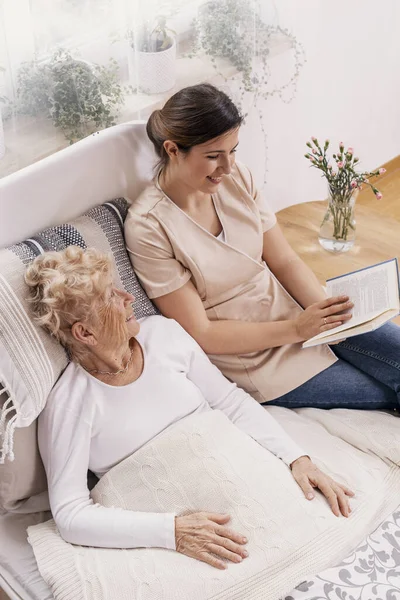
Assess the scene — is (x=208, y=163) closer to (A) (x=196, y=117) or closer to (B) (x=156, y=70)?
(A) (x=196, y=117)

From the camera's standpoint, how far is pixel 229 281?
196 cm

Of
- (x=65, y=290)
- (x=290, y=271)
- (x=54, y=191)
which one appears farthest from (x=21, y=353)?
(x=290, y=271)

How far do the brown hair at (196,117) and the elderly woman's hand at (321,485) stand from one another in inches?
29.2

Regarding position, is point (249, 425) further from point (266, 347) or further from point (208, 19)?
point (208, 19)

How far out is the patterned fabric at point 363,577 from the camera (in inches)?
58.4

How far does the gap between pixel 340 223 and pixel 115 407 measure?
3.53 ft

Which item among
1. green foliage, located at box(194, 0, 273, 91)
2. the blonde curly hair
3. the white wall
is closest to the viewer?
the blonde curly hair

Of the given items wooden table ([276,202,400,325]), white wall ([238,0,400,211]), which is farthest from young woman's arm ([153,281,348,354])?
white wall ([238,0,400,211])

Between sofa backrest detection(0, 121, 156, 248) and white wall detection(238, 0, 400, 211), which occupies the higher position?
sofa backrest detection(0, 121, 156, 248)

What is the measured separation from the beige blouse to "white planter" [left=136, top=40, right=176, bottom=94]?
1.90 feet

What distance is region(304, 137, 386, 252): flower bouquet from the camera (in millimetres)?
2391

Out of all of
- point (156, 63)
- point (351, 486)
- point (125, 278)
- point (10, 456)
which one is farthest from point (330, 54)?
point (10, 456)

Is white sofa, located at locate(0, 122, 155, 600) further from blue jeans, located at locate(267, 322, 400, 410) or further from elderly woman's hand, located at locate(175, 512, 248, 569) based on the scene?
blue jeans, located at locate(267, 322, 400, 410)

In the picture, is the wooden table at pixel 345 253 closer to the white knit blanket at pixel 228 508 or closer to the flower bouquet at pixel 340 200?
the flower bouquet at pixel 340 200
